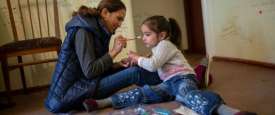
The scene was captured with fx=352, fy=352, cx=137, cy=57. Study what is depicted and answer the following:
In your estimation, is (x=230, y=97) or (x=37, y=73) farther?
(x=37, y=73)

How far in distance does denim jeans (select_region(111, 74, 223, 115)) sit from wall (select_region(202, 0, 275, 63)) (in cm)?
87

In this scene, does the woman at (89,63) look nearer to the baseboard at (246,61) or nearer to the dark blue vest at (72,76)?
the dark blue vest at (72,76)

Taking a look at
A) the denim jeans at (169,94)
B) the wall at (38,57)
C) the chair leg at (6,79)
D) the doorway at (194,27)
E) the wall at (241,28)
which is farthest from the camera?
the doorway at (194,27)

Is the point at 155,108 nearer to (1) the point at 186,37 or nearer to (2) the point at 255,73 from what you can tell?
(2) the point at 255,73

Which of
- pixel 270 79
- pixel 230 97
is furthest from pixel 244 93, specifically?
pixel 270 79

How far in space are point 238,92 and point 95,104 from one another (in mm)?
725

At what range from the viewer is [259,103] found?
5.11 feet

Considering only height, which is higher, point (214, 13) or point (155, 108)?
point (214, 13)

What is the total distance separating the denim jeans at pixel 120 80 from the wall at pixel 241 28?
0.94 metres

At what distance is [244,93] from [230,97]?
92 mm

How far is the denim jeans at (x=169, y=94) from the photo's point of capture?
59.4 inches

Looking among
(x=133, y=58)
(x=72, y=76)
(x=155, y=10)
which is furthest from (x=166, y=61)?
(x=155, y=10)

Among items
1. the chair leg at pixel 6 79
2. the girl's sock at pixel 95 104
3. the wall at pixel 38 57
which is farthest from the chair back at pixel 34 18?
the girl's sock at pixel 95 104

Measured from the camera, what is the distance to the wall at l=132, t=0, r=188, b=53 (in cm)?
346
